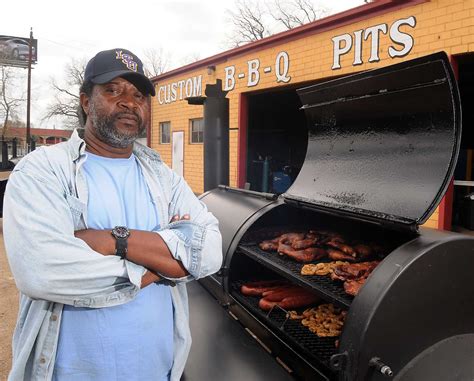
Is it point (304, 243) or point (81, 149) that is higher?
point (81, 149)

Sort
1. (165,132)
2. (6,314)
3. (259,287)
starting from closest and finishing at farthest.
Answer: (259,287) → (6,314) → (165,132)

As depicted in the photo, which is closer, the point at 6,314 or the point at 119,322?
the point at 119,322

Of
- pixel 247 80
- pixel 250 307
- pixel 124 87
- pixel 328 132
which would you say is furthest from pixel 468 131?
pixel 124 87

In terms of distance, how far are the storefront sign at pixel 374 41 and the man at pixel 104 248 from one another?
18.4 feet

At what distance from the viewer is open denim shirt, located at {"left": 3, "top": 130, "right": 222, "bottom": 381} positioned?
1.37 m

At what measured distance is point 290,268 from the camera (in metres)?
2.63

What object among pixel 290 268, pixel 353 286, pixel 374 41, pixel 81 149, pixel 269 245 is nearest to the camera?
pixel 81 149

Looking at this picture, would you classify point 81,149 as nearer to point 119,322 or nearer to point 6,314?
point 119,322

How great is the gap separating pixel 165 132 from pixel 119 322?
43.3 ft

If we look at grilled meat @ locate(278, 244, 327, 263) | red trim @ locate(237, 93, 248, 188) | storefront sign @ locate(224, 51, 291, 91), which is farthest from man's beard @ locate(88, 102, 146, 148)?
red trim @ locate(237, 93, 248, 188)

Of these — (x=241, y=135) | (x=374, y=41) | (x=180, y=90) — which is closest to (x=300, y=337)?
(x=374, y=41)

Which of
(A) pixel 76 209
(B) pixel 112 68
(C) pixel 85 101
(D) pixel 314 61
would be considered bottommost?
(A) pixel 76 209

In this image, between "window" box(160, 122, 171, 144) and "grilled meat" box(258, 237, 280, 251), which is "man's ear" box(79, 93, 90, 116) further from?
"window" box(160, 122, 171, 144)

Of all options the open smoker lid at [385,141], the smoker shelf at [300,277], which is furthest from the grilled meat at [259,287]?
the open smoker lid at [385,141]
